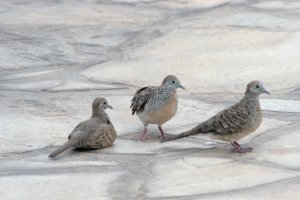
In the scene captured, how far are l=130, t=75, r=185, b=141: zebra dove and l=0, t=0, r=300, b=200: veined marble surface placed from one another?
15 cm

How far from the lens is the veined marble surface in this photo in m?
5.73

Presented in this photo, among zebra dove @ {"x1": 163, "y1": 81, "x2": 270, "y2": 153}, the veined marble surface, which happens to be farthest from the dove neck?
the veined marble surface

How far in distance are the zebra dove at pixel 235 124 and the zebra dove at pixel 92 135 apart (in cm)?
53

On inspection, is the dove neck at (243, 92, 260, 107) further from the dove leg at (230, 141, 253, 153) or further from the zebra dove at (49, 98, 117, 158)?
the zebra dove at (49, 98, 117, 158)

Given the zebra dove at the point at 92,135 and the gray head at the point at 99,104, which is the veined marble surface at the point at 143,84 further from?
the gray head at the point at 99,104

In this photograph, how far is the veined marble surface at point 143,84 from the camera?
5.73 m

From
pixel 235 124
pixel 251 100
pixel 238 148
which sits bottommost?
pixel 238 148

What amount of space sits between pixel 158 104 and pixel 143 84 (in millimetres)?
1430

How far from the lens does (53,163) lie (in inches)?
245

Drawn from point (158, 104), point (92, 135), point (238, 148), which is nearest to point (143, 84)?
point (158, 104)

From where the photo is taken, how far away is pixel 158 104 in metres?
6.89

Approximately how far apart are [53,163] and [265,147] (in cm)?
150

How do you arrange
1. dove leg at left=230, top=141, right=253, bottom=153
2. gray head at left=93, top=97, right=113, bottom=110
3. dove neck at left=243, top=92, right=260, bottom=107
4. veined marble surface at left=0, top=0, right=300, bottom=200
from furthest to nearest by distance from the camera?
gray head at left=93, top=97, right=113, bottom=110 < dove neck at left=243, top=92, right=260, bottom=107 < dove leg at left=230, top=141, right=253, bottom=153 < veined marble surface at left=0, top=0, right=300, bottom=200

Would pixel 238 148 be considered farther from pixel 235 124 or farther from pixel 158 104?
pixel 158 104
